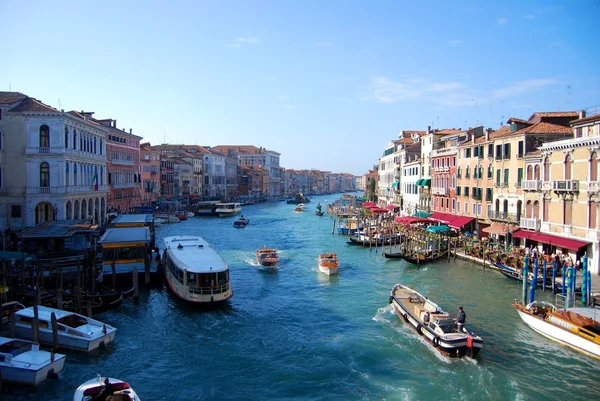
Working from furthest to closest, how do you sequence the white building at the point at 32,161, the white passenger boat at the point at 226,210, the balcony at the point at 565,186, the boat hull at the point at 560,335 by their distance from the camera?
the white passenger boat at the point at 226,210, the white building at the point at 32,161, the balcony at the point at 565,186, the boat hull at the point at 560,335

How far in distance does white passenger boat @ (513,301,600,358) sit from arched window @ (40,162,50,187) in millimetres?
23351

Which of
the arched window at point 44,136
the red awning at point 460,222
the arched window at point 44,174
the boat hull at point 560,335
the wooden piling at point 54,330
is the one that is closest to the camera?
the wooden piling at point 54,330

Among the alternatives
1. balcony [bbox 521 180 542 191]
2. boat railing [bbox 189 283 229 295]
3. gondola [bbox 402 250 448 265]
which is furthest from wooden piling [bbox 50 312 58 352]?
balcony [bbox 521 180 542 191]

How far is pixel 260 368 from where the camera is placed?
12469mm

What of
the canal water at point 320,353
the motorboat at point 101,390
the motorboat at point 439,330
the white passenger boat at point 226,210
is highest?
the white passenger boat at point 226,210

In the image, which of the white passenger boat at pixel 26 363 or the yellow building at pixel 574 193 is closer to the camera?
the white passenger boat at pixel 26 363

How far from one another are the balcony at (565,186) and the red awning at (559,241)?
2097 mm

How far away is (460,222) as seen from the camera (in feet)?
101

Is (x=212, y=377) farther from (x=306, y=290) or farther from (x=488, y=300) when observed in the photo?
(x=488, y=300)

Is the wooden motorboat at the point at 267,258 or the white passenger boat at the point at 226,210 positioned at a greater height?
the white passenger boat at the point at 226,210

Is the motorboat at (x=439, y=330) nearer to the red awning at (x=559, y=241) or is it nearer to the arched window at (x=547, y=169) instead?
the red awning at (x=559, y=241)

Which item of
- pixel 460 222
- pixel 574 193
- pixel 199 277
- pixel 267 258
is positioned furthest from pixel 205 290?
pixel 460 222

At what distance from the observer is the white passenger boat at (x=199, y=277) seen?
55.7ft

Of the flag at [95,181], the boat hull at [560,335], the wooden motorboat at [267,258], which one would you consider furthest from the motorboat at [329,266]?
the flag at [95,181]
